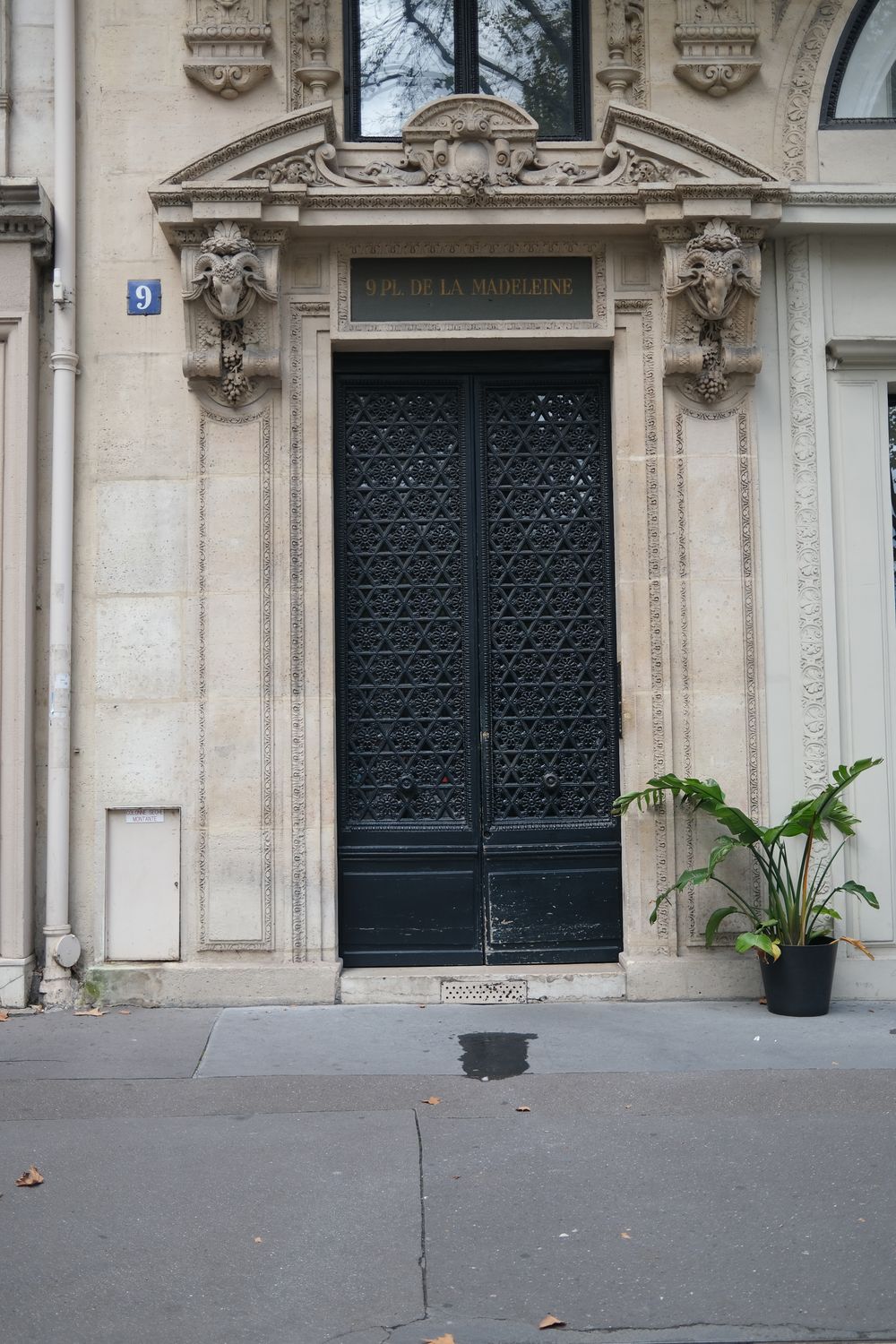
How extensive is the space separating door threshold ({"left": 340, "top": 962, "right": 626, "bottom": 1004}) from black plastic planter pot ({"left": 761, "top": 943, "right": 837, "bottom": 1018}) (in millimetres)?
958

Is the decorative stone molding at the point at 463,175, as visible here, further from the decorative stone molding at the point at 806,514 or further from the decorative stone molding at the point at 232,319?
the decorative stone molding at the point at 806,514

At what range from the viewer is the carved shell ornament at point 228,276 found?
7.69m

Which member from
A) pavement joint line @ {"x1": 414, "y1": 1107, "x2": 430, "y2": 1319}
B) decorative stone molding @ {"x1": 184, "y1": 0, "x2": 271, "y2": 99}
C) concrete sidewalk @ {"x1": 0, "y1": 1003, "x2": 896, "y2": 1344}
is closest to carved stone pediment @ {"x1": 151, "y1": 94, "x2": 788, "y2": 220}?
decorative stone molding @ {"x1": 184, "y1": 0, "x2": 271, "y2": 99}

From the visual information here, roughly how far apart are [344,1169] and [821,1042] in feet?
9.99

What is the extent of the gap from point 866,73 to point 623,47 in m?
1.66

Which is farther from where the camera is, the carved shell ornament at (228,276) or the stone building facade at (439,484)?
the stone building facade at (439,484)

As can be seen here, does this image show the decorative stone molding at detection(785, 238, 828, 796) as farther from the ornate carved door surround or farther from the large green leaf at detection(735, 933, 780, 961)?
the large green leaf at detection(735, 933, 780, 961)

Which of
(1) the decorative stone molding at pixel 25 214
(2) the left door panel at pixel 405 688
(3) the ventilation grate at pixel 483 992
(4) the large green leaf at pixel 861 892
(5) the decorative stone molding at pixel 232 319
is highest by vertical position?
(1) the decorative stone molding at pixel 25 214

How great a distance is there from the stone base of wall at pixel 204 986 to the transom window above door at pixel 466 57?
215 inches

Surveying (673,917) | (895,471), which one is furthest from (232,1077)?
(895,471)

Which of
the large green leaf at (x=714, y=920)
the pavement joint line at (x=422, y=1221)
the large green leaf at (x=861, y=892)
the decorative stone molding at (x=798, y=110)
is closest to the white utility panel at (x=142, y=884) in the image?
the pavement joint line at (x=422, y=1221)

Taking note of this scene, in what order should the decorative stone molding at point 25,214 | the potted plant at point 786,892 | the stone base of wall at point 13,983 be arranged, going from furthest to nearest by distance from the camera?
the decorative stone molding at point 25,214 → the stone base of wall at point 13,983 → the potted plant at point 786,892

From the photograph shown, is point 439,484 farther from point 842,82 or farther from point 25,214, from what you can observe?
point 842,82

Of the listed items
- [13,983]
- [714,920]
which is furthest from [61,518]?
[714,920]
